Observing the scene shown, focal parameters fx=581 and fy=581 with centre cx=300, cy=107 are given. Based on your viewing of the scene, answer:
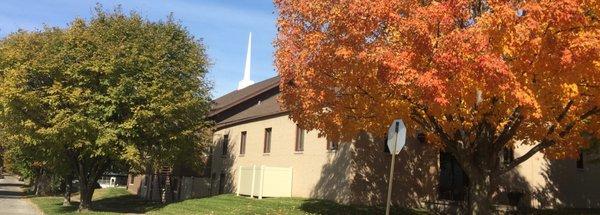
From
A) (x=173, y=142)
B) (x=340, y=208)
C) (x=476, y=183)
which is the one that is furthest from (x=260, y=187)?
(x=476, y=183)

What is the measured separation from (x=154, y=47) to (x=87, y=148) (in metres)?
6.07

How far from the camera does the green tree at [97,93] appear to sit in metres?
25.5

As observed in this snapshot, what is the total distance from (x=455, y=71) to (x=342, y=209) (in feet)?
35.4

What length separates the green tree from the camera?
2552 centimetres

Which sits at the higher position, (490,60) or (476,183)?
(490,60)

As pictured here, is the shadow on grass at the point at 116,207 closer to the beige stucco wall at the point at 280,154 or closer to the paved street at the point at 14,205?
the paved street at the point at 14,205

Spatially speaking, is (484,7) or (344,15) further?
(484,7)

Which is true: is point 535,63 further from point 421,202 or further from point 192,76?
point 192,76

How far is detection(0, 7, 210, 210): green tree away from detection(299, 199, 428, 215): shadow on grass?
825 cm

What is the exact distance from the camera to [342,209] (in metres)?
22.3

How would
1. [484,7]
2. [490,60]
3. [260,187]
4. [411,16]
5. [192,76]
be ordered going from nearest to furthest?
[490,60] < [411,16] < [484,7] < [260,187] < [192,76]

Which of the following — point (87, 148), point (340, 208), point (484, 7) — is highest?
point (484, 7)

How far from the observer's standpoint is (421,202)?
82.9 ft

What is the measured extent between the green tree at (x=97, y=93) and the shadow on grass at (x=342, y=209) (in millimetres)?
8249
